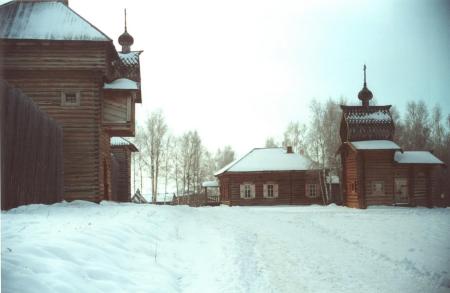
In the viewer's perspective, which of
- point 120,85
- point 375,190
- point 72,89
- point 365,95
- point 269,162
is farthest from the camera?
point 269,162

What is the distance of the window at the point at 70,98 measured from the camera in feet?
55.6

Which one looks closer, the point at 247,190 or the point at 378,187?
the point at 378,187

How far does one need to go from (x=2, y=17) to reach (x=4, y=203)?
10888 millimetres

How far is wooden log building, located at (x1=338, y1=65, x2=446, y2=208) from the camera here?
89.1 feet

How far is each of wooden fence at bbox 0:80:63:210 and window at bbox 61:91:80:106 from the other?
2.95 metres

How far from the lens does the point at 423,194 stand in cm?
2805

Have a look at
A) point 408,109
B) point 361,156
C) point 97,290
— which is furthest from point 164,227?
point 361,156

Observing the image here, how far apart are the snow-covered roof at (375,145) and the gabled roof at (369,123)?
0.65m

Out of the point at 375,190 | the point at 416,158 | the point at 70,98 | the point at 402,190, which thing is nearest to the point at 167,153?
the point at 375,190

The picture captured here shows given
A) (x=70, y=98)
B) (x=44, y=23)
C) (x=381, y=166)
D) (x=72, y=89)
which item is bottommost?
(x=381, y=166)

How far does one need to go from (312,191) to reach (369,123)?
10.3 meters

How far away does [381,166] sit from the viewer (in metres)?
27.4

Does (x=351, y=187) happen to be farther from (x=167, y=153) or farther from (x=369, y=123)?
(x=167, y=153)

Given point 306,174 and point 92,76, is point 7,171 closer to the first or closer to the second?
point 92,76
